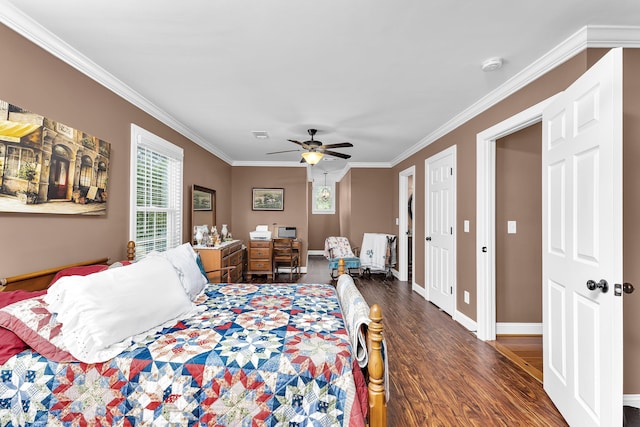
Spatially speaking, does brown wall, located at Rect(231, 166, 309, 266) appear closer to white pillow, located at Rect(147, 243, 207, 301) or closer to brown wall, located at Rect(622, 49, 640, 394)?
white pillow, located at Rect(147, 243, 207, 301)

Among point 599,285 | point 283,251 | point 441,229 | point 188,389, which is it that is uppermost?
point 441,229

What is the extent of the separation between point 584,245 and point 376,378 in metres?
1.40

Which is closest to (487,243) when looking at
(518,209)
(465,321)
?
(518,209)

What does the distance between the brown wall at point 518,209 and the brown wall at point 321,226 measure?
683 cm

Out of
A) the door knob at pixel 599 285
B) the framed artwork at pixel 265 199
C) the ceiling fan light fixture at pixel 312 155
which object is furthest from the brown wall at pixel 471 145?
the framed artwork at pixel 265 199

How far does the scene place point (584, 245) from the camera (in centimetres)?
173

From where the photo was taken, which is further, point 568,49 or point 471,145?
point 471,145

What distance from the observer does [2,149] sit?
175 cm

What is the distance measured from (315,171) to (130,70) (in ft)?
22.5

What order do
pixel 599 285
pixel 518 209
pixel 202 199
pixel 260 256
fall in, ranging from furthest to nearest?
pixel 260 256 < pixel 202 199 < pixel 518 209 < pixel 599 285

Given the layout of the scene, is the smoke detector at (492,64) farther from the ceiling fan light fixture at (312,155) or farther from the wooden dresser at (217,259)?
the wooden dresser at (217,259)

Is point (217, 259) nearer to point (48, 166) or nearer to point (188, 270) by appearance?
point (188, 270)

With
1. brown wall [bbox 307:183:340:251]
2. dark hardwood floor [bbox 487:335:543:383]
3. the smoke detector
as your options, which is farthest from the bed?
brown wall [bbox 307:183:340:251]

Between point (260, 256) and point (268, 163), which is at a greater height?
point (268, 163)
